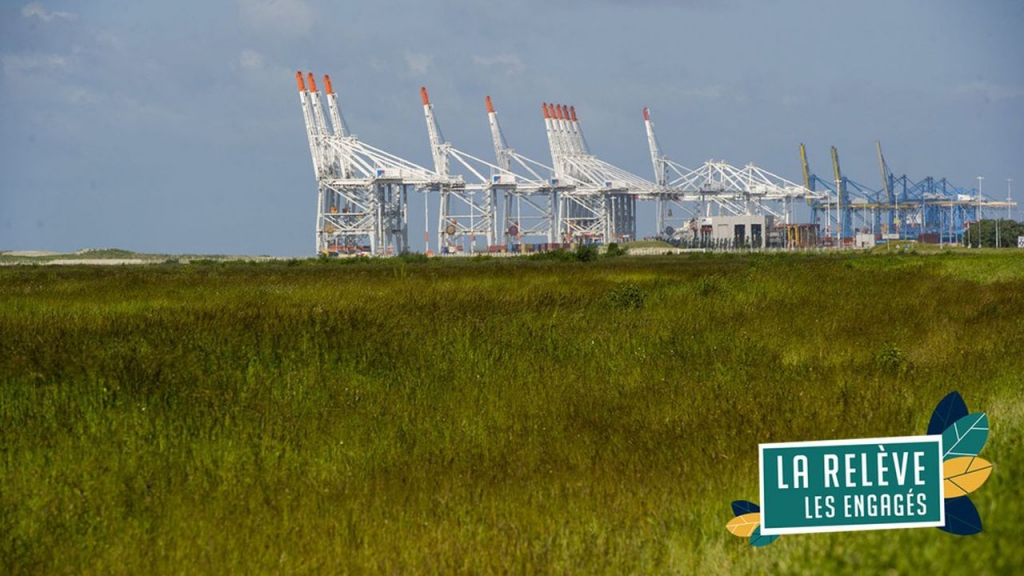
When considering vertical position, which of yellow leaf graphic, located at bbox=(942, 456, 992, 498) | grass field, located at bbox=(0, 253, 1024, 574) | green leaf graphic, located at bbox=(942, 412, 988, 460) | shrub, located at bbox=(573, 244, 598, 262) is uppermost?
shrub, located at bbox=(573, 244, 598, 262)

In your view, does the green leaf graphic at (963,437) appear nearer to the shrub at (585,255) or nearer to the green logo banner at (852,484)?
the green logo banner at (852,484)

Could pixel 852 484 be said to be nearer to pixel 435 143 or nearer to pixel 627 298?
pixel 627 298

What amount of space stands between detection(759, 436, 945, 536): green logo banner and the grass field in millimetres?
760

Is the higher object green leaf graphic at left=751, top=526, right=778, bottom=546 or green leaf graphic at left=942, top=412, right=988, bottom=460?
green leaf graphic at left=942, top=412, right=988, bottom=460

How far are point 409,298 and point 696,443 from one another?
10666mm

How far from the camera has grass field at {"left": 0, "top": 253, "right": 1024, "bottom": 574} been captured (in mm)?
6258

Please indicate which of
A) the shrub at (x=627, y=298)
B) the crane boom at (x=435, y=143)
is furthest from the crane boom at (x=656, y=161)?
the shrub at (x=627, y=298)

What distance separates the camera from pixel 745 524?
18.2 ft

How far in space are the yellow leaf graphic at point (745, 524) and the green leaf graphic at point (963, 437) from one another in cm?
90

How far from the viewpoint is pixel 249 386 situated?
A: 10438 mm

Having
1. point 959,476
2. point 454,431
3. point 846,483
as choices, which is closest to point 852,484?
point 846,483

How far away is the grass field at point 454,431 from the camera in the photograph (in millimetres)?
6258

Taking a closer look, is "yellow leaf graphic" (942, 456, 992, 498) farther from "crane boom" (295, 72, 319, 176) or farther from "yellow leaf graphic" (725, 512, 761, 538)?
"crane boom" (295, 72, 319, 176)

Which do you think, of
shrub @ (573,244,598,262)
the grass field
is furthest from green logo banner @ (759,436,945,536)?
shrub @ (573,244,598,262)
